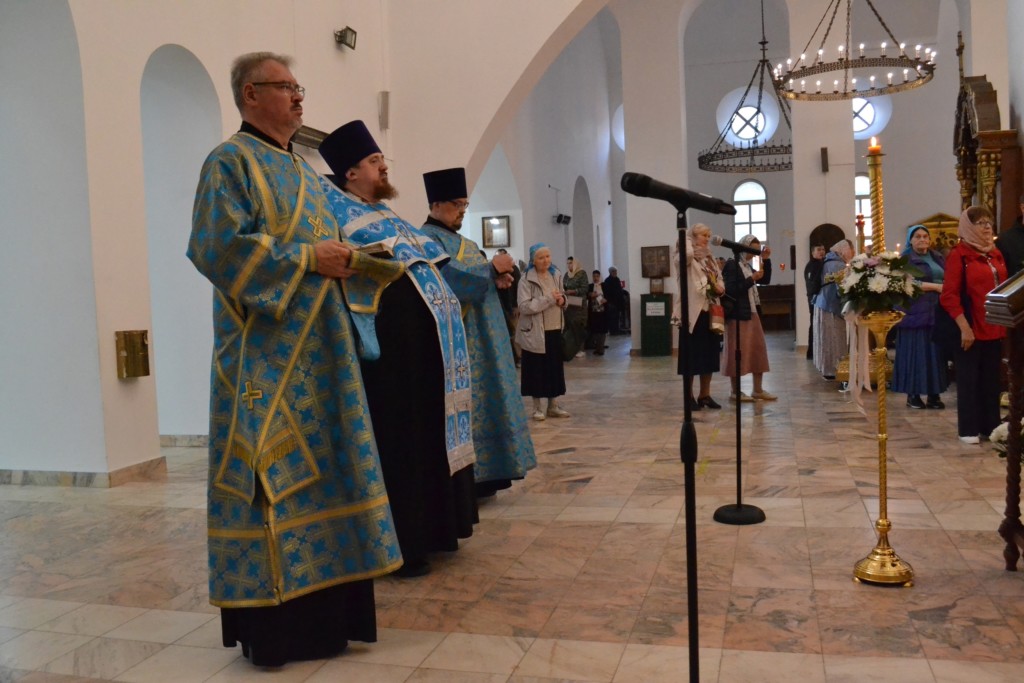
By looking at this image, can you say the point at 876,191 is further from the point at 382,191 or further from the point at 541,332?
the point at 541,332

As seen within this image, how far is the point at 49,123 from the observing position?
5.89 m

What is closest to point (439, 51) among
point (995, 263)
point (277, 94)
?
point (995, 263)

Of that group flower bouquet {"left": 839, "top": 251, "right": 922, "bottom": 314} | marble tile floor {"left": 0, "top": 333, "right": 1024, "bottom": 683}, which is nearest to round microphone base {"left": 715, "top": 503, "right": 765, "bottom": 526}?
marble tile floor {"left": 0, "top": 333, "right": 1024, "bottom": 683}

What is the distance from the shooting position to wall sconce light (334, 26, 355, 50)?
8981mm

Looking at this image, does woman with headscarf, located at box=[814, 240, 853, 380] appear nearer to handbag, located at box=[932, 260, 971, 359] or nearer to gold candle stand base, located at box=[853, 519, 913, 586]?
handbag, located at box=[932, 260, 971, 359]

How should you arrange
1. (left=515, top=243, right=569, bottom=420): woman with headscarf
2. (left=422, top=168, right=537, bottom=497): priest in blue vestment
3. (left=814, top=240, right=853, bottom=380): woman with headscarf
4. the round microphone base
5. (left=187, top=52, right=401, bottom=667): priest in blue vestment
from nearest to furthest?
(left=187, top=52, right=401, bottom=667): priest in blue vestment → the round microphone base → (left=422, top=168, right=537, bottom=497): priest in blue vestment → (left=515, top=243, right=569, bottom=420): woman with headscarf → (left=814, top=240, right=853, bottom=380): woman with headscarf

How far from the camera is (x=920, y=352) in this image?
7.89m

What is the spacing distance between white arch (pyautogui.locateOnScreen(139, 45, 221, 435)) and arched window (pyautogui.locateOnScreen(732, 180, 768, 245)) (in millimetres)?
18932

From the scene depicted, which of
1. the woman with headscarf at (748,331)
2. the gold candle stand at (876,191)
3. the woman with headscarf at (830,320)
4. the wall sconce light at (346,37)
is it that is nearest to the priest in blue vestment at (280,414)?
the gold candle stand at (876,191)

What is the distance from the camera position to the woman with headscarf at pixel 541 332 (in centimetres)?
815

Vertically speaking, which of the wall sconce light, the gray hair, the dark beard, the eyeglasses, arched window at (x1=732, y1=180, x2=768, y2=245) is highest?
the wall sconce light

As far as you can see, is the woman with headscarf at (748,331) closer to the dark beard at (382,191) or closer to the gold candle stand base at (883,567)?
the gold candle stand base at (883,567)

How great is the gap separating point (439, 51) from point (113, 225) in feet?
15.8

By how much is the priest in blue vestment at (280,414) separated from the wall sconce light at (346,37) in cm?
644
